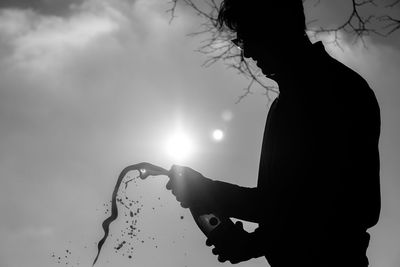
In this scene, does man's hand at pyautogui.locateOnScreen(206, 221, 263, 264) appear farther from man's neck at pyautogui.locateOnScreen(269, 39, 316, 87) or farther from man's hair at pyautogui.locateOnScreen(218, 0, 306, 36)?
man's hair at pyautogui.locateOnScreen(218, 0, 306, 36)

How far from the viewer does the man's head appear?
2352mm

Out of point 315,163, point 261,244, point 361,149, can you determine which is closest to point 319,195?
point 315,163

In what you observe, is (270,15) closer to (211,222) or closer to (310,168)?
(310,168)

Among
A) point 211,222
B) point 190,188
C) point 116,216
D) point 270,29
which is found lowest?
point 211,222

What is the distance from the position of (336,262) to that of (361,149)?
0.53m

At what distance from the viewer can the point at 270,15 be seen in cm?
240

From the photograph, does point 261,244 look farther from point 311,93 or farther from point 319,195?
point 311,93

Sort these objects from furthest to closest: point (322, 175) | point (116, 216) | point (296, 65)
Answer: point (116, 216), point (296, 65), point (322, 175)

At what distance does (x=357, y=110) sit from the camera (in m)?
1.96

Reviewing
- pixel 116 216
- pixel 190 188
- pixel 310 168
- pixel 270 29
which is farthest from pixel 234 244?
pixel 116 216

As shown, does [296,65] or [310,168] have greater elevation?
[296,65]

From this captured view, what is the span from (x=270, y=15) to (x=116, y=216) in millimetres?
2227

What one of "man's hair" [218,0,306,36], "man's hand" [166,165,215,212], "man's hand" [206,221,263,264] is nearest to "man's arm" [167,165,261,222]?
"man's hand" [166,165,215,212]

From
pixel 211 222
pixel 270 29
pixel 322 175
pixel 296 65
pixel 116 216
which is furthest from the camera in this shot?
pixel 116 216
